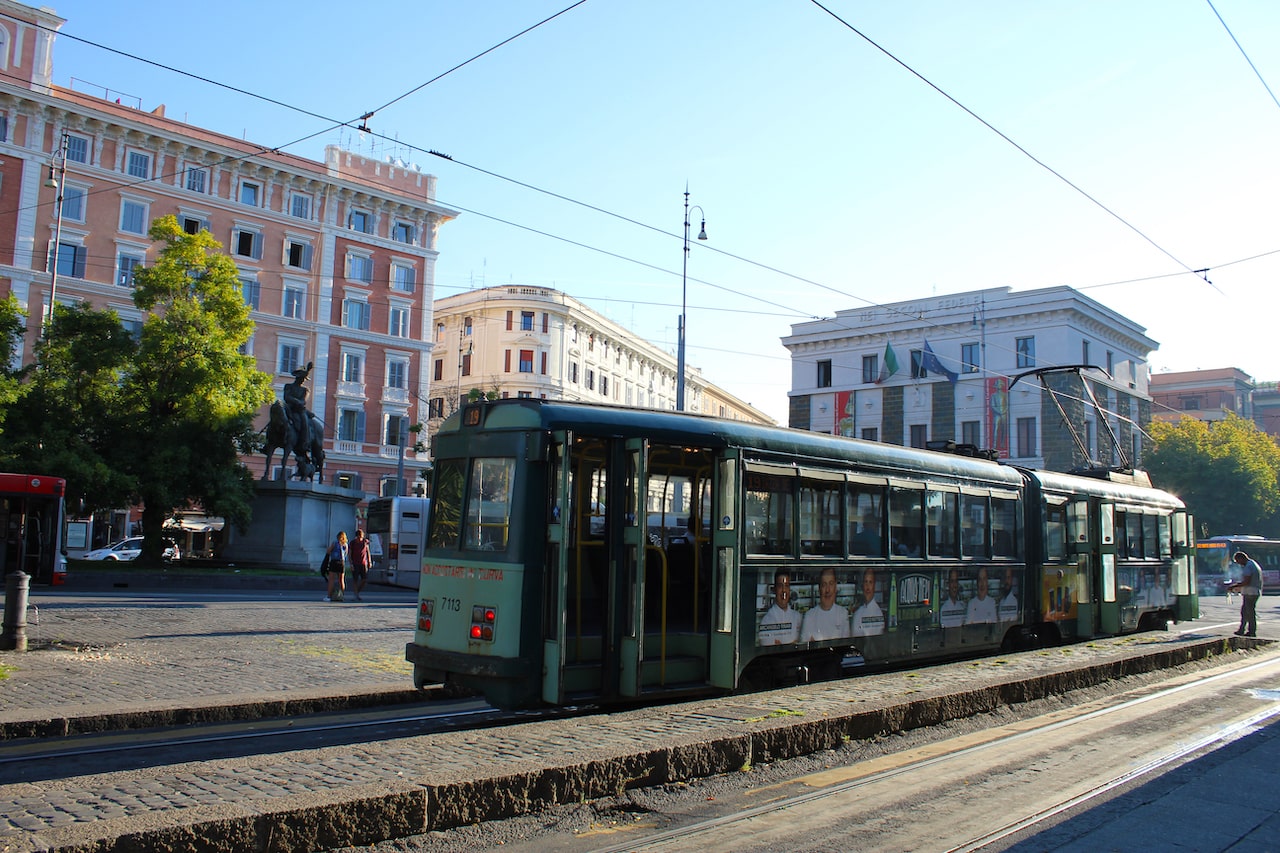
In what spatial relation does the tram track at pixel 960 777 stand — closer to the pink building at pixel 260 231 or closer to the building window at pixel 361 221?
the pink building at pixel 260 231

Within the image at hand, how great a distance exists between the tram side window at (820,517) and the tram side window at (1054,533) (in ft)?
19.2

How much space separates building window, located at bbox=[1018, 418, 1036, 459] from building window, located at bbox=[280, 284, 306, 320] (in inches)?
1510

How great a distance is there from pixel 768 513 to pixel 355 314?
49454 millimetres

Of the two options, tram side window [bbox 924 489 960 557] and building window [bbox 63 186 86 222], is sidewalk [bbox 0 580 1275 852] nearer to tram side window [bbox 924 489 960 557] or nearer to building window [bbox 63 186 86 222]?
tram side window [bbox 924 489 960 557]

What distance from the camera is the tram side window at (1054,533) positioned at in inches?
603

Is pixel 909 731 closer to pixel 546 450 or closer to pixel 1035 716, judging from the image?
pixel 1035 716

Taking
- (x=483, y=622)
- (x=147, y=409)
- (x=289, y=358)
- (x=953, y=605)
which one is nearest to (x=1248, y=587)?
(x=953, y=605)

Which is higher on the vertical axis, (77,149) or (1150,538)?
(77,149)

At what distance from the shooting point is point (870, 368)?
6147cm

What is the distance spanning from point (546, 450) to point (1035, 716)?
5.34 m

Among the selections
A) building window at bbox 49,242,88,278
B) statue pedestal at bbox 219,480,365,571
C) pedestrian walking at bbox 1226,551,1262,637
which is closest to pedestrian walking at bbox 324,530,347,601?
statue pedestal at bbox 219,480,365,571

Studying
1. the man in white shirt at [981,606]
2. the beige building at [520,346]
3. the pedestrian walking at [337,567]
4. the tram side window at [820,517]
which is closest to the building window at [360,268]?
the beige building at [520,346]

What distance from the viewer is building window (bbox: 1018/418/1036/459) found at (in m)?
54.5

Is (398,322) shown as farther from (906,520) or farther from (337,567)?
(906,520)
